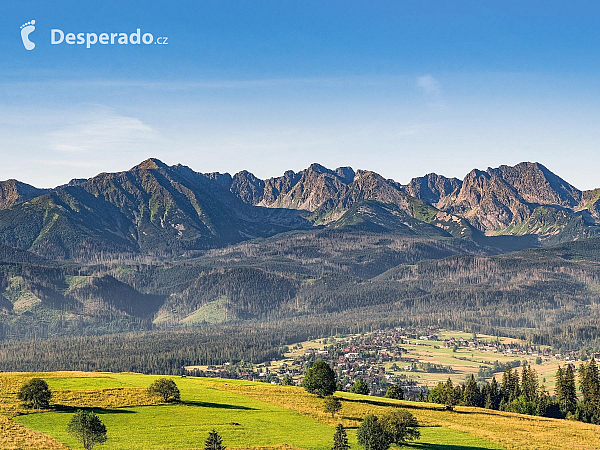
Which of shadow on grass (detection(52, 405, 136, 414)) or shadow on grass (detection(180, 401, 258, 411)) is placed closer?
shadow on grass (detection(52, 405, 136, 414))

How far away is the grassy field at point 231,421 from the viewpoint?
93.5 metres

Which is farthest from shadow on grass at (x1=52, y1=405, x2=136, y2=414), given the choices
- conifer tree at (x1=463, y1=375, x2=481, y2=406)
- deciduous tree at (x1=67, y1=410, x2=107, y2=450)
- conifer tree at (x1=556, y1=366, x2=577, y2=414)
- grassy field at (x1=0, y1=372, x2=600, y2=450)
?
conifer tree at (x1=556, y1=366, x2=577, y2=414)

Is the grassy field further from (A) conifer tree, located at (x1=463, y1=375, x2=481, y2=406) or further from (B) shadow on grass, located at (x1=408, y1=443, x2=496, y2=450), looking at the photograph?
(A) conifer tree, located at (x1=463, y1=375, x2=481, y2=406)

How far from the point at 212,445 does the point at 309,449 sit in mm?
16982

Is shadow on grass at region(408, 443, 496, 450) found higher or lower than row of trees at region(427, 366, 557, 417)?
higher

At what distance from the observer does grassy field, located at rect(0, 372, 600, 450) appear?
307 ft

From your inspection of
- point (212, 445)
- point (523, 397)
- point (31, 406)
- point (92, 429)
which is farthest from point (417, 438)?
point (523, 397)

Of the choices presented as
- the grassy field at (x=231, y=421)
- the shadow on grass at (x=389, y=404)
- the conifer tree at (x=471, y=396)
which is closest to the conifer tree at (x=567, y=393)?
the conifer tree at (x=471, y=396)

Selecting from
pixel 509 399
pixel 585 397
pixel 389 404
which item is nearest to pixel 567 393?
pixel 585 397

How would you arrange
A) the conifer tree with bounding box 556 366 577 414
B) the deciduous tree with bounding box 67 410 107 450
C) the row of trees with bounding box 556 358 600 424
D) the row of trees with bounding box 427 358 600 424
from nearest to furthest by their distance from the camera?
the deciduous tree with bounding box 67 410 107 450
the row of trees with bounding box 556 358 600 424
the row of trees with bounding box 427 358 600 424
the conifer tree with bounding box 556 366 577 414

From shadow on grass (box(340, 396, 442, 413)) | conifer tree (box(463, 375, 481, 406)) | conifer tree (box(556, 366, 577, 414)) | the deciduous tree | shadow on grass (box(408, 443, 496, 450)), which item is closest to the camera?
the deciduous tree

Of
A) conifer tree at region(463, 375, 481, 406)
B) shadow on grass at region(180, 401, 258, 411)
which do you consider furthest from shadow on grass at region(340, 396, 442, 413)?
conifer tree at region(463, 375, 481, 406)

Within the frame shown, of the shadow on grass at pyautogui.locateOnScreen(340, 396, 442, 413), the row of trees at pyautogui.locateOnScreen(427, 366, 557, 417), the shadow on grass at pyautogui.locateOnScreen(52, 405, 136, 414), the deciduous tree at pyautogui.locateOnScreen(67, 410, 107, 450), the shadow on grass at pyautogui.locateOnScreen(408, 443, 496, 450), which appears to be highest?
the deciduous tree at pyautogui.locateOnScreen(67, 410, 107, 450)

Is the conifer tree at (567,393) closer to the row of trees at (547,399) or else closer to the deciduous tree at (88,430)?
the row of trees at (547,399)
